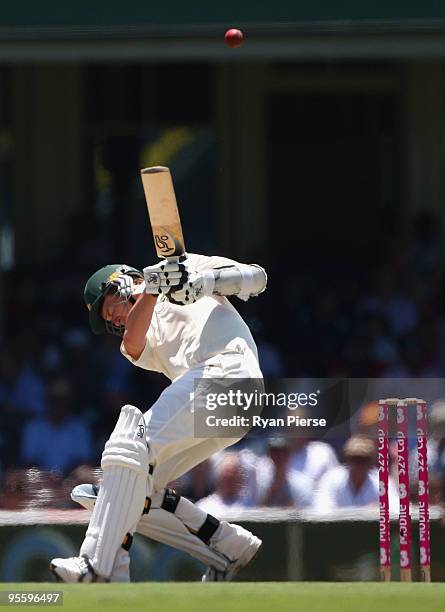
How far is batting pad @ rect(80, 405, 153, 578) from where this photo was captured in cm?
454

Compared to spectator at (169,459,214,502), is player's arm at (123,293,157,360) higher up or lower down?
higher up

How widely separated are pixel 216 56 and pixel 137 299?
3257 mm

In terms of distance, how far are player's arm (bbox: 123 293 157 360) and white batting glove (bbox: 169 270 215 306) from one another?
100 mm

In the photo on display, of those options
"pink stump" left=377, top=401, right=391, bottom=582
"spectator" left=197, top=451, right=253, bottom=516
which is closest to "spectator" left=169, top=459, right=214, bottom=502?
"spectator" left=197, top=451, right=253, bottom=516

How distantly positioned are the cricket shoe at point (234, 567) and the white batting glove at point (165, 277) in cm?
89

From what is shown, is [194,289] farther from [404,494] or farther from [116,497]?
[404,494]

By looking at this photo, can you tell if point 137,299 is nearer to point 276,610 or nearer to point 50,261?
point 276,610

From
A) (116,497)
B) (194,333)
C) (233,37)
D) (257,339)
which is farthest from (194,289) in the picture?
(257,339)

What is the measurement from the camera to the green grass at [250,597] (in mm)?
3945

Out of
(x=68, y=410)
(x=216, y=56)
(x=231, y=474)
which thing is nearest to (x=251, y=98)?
(x=216, y=56)

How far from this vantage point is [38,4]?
7.45 metres

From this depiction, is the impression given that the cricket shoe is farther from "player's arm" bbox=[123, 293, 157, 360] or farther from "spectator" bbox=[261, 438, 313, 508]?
"player's arm" bbox=[123, 293, 157, 360]

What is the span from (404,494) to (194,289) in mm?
930

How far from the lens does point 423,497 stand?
4.79 meters
